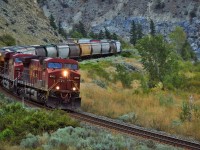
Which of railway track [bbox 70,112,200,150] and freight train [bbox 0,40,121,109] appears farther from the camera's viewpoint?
freight train [bbox 0,40,121,109]

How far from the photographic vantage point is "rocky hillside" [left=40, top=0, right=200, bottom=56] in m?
165

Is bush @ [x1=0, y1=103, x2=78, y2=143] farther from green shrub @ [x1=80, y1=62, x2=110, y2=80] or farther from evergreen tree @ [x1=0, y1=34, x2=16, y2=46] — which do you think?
evergreen tree @ [x1=0, y1=34, x2=16, y2=46]

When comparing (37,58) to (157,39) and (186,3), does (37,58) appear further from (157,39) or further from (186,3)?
(186,3)

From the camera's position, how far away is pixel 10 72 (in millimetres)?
29438

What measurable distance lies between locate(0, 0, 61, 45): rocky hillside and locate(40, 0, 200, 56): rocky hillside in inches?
3371

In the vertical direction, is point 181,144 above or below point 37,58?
below

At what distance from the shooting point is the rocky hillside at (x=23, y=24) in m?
66.9

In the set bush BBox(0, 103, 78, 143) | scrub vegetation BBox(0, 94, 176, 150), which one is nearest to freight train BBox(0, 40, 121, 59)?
bush BBox(0, 103, 78, 143)

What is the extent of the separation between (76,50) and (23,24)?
1892cm

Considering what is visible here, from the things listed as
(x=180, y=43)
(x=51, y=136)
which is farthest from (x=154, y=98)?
(x=180, y=43)

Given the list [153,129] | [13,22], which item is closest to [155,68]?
[153,129]

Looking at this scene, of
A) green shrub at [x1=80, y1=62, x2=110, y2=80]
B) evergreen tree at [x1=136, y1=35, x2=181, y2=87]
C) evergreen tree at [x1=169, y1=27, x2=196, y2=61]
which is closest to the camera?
evergreen tree at [x1=136, y1=35, x2=181, y2=87]

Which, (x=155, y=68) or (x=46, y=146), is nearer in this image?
(x=46, y=146)

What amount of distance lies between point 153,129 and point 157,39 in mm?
18406
